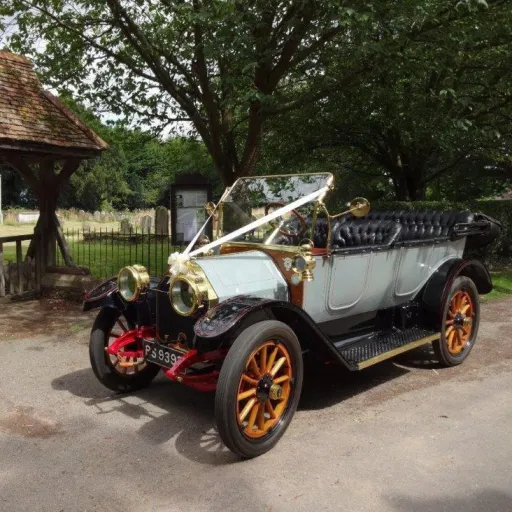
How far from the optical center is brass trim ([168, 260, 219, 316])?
3.73m

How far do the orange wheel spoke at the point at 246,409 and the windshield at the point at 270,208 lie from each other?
139 centimetres

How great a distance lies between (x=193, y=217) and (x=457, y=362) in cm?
673

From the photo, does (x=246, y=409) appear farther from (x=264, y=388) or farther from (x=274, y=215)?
(x=274, y=215)

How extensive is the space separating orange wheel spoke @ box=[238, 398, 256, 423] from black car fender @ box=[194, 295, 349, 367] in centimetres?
41

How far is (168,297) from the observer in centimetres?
409

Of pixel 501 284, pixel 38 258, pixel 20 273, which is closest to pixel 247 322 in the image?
pixel 20 273

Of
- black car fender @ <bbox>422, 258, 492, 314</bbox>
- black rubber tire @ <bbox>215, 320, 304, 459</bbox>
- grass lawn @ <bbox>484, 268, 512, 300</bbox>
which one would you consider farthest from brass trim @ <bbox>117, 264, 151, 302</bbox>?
grass lawn @ <bbox>484, 268, 512, 300</bbox>

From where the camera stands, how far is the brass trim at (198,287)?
373 cm

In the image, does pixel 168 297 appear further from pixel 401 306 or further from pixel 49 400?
pixel 401 306

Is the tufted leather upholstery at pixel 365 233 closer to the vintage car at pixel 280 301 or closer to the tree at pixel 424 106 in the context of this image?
the vintage car at pixel 280 301

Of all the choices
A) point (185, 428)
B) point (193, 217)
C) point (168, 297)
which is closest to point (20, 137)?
point (193, 217)

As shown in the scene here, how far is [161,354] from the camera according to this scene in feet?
12.9

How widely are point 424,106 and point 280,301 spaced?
7519 mm

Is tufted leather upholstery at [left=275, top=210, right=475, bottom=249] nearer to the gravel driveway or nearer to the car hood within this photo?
the car hood
